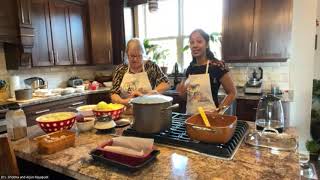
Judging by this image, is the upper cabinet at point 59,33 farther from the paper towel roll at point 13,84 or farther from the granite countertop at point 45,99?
the granite countertop at point 45,99

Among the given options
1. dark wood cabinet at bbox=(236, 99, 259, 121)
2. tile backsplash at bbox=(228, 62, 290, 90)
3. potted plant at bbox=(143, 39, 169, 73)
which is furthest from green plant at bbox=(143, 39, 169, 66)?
dark wood cabinet at bbox=(236, 99, 259, 121)

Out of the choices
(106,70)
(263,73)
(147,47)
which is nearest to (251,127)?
(263,73)

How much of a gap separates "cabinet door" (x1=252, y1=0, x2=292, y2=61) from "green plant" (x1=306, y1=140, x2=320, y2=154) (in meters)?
1.15

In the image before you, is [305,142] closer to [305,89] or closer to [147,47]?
[305,89]

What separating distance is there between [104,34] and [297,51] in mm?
2916

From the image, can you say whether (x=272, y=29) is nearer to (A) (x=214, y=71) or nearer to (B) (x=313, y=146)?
(A) (x=214, y=71)

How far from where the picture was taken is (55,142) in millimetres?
1059

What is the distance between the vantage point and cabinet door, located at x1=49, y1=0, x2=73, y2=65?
11.0 feet

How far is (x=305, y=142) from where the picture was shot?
310 centimetres

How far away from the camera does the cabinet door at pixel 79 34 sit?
3.63m

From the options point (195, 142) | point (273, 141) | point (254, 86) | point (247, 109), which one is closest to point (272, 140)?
point (273, 141)

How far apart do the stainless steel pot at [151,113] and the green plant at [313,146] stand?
261 centimetres

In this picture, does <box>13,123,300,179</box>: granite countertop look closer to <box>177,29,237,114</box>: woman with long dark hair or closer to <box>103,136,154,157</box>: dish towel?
<box>103,136,154,157</box>: dish towel

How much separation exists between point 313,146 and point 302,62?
3.53 feet
